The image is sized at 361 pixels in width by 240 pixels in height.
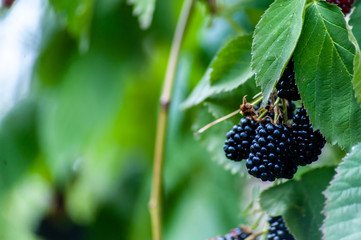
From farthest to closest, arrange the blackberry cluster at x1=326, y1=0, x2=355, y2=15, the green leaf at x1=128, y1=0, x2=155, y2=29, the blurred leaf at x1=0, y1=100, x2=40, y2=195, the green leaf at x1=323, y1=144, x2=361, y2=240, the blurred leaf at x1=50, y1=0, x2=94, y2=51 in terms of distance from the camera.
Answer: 1. the blurred leaf at x1=0, y1=100, x2=40, y2=195
2. the blurred leaf at x1=50, y1=0, x2=94, y2=51
3. the green leaf at x1=128, y1=0, x2=155, y2=29
4. the blackberry cluster at x1=326, y1=0, x2=355, y2=15
5. the green leaf at x1=323, y1=144, x2=361, y2=240

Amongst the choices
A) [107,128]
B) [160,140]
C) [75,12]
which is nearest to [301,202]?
[160,140]

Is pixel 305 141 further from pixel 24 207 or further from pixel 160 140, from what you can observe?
pixel 24 207

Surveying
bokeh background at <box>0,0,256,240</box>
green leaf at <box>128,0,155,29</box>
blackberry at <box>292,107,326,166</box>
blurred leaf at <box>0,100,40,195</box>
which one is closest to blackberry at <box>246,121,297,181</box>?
blackberry at <box>292,107,326,166</box>

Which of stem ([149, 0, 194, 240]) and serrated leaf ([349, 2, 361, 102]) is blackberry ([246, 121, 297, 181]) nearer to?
serrated leaf ([349, 2, 361, 102])

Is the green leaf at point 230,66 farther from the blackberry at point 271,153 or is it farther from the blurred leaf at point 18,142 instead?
the blurred leaf at point 18,142

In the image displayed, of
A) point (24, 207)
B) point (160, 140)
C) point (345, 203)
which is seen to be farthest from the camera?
point (24, 207)

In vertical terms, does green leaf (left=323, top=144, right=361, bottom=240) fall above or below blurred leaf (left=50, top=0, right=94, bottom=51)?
below

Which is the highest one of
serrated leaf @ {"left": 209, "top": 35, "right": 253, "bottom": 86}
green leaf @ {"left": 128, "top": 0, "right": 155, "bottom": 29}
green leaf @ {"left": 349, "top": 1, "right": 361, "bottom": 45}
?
green leaf @ {"left": 128, "top": 0, "right": 155, "bottom": 29}

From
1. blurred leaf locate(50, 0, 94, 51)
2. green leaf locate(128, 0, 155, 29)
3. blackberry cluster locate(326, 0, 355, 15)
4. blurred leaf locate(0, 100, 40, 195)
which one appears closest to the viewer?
blackberry cluster locate(326, 0, 355, 15)
